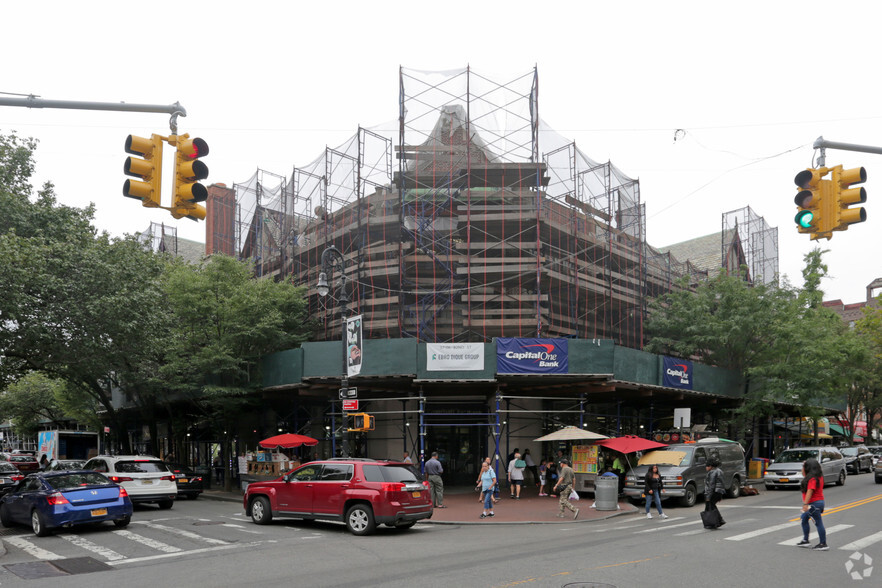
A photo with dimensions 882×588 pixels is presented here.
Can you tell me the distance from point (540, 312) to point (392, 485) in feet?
50.7

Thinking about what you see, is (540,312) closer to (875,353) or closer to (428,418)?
(428,418)

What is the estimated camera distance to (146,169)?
8.49 m

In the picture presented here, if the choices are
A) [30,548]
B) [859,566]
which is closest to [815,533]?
[859,566]

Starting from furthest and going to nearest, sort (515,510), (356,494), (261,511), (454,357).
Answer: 1. (454,357)
2. (515,510)
3. (261,511)
4. (356,494)

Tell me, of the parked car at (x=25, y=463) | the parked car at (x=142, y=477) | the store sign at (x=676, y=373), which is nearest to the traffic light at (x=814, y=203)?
the parked car at (x=142, y=477)

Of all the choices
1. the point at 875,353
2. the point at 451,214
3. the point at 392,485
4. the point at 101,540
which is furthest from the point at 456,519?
the point at 875,353

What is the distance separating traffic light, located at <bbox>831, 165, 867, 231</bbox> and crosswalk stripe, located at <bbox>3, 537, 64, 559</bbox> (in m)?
13.7

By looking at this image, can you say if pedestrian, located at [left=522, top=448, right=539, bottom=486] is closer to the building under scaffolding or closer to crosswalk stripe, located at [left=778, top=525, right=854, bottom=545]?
the building under scaffolding

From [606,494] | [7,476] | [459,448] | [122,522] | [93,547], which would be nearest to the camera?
[93,547]

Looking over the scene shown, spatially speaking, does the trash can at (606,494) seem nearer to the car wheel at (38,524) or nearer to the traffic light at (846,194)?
the traffic light at (846,194)

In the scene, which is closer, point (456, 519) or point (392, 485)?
point (392, 485)

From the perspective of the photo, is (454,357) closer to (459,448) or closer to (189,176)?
(459,448)

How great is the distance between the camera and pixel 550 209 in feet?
102

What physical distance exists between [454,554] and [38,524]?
9270mm
